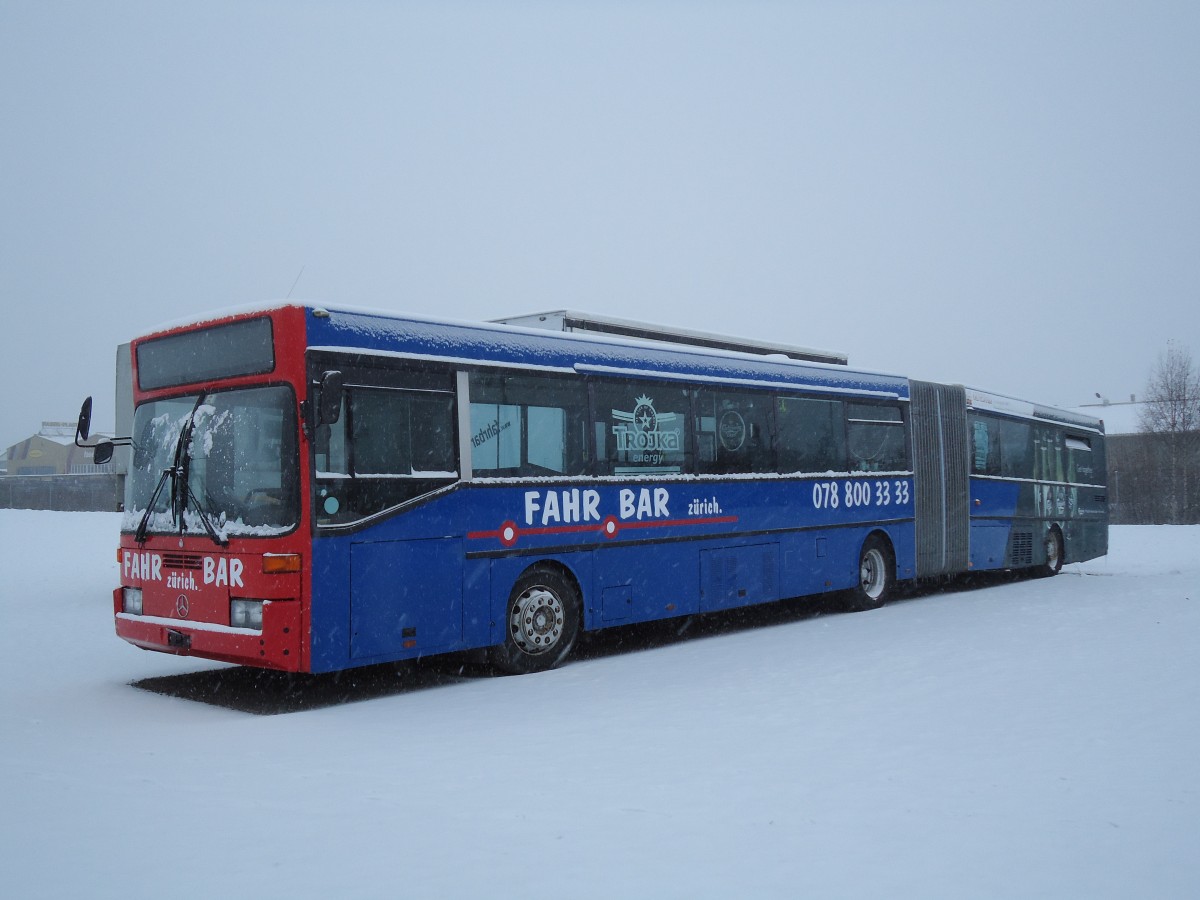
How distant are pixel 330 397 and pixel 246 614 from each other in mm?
1775

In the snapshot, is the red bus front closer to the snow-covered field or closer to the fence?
the snow-covered field

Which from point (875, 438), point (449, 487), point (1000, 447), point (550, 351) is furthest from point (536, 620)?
point (1000, 447)

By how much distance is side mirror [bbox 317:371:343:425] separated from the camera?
802 centimetres

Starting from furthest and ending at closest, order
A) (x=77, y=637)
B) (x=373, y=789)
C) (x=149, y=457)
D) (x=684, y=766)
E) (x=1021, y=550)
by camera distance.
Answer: (x=1021, y=550) < (x=77, y=637) < (x=149, y=457) < (x=684, y=766) < (x=373, y=789)

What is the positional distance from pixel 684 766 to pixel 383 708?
308 centimetres

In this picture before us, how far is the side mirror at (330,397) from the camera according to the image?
8.02 m

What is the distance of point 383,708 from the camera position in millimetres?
8641

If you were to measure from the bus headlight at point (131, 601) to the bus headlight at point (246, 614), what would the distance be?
139 centimetres

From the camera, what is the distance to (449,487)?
934 cm

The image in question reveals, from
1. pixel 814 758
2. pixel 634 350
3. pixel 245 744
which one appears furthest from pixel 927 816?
pixel 634 350

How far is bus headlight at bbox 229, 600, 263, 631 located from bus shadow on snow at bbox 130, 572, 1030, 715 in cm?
71

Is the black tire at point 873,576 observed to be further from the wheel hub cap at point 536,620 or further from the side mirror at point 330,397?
the side mirror at point 330,397

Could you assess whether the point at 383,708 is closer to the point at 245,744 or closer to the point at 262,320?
the point at 245,744

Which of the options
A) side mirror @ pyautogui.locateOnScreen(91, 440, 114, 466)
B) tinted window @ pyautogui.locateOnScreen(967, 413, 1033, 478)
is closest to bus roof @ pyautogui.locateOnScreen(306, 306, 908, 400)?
side mirror @ pyautogui.locateOnScreen(91, 440, 114, 466)
